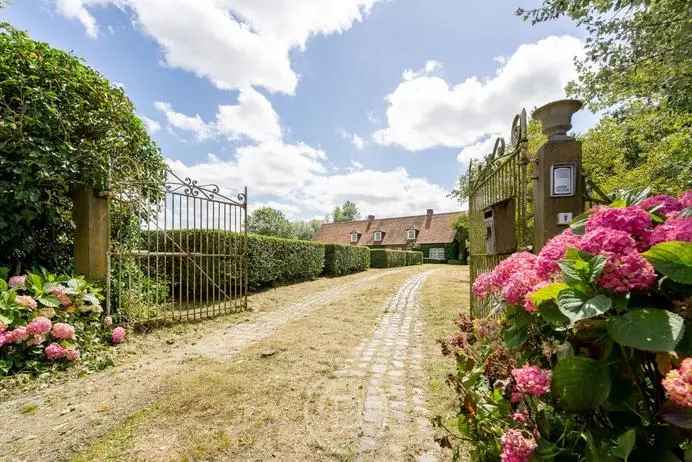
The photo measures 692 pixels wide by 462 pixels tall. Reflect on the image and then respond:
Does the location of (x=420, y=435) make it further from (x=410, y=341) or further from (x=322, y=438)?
(x=410, y=341)

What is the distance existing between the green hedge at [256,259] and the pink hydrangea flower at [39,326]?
300 cm

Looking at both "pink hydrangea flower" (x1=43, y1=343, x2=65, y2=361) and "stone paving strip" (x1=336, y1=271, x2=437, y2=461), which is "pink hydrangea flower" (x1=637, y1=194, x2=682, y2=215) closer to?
"stone paving strip" (x1=336, y1=271, x2=437, y2=461)

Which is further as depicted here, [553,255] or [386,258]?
[386,258]

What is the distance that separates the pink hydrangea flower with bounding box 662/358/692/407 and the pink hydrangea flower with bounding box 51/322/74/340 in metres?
4.77

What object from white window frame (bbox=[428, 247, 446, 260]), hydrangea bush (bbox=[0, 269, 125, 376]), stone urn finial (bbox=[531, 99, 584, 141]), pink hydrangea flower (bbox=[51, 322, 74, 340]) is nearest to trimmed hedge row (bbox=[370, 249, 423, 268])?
white window frame (bbox=[428, 247, 446, 260])

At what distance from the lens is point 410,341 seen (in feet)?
14.7

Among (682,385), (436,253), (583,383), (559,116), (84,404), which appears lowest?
(436,253)

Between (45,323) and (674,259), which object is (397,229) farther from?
(674,259)

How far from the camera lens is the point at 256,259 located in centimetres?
903

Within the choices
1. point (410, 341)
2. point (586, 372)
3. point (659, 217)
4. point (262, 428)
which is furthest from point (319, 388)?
point (659, 217)

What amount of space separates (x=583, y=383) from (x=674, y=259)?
0.42 metres

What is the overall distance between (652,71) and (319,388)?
6.73m

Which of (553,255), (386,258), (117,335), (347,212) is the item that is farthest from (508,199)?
(347,212)

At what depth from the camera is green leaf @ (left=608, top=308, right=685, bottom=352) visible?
746 mm
